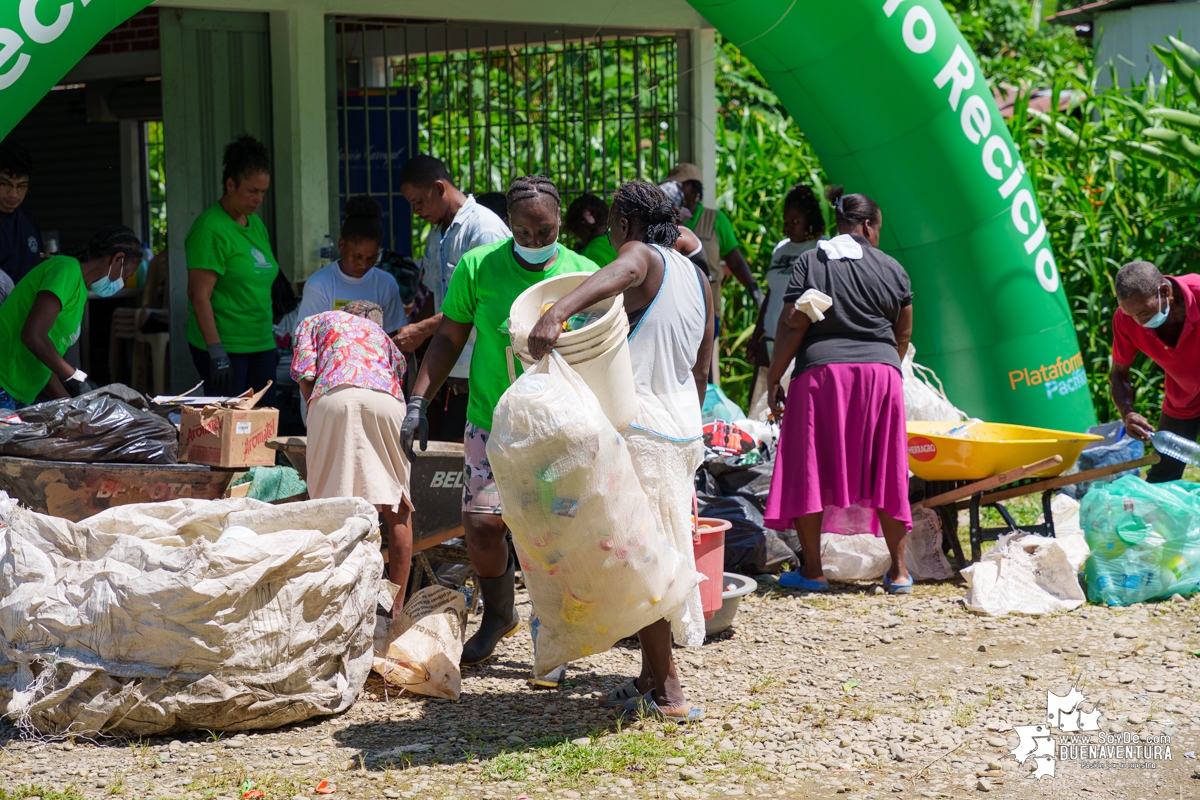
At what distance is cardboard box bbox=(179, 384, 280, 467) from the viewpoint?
4.98 m

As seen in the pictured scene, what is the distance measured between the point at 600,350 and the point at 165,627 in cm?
157

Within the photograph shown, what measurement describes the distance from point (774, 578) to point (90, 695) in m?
3.42

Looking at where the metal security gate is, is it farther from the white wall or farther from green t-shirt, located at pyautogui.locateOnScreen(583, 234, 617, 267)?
the white wall

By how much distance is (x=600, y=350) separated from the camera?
152 inches

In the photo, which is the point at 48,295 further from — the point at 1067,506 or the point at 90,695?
the point at 1067,506

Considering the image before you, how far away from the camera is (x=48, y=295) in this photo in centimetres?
554

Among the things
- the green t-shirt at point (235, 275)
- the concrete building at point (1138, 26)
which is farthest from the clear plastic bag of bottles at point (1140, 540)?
the concrete building at point (1138, 26)

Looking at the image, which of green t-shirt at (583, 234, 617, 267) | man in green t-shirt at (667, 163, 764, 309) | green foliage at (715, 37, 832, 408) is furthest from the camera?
green foliage at (715, 37, 832, 408)

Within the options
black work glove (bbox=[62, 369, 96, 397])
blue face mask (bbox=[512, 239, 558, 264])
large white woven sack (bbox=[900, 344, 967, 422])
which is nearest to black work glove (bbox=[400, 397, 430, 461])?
blue face mask (bbox=[512, 239, 558, 264])

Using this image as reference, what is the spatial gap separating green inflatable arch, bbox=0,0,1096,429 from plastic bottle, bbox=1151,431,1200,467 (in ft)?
5.18

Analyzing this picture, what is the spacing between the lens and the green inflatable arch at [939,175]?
7.25 metres

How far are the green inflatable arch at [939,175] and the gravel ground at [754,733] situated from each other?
2508 mm

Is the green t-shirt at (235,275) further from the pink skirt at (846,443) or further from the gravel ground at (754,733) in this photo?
the pink skirt at (846,443)

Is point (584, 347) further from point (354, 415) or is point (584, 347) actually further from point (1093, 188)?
point (1093, 188)
